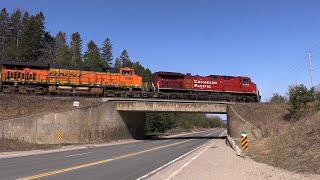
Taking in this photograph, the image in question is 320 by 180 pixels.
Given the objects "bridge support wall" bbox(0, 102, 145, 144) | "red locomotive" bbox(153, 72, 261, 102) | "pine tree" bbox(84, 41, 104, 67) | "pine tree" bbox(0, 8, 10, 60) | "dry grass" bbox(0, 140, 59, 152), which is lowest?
"dry grass" bbox(0, 140, 59, 152)

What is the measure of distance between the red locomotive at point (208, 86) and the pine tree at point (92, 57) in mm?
49115

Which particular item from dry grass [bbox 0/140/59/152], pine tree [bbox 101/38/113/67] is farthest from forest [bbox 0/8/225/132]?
dry grass [bbox 0/140/59/152]

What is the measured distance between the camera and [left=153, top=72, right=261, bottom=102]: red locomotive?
173 feet

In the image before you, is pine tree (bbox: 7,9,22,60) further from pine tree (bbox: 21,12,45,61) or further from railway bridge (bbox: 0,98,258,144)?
railway bridge (bbox: 0,98,258,144)

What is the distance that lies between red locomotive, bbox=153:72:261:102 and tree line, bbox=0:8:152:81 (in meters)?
45.4

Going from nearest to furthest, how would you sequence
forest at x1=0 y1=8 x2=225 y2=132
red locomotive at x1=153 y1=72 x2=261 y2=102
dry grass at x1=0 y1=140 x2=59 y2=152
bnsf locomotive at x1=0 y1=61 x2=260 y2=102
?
dry grass at x1=0 y1=140 x2=59 y2=152, bnsf locomotive at x1=0 y1=61 x2=260 y2=102, red locomotive at x1=153 y1=72 x2=261 y2=102, forest at x1=0 y1=8 x2=225 y2=132

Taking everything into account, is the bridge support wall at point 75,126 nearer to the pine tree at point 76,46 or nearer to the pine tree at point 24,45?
the pine tree at point 24,45

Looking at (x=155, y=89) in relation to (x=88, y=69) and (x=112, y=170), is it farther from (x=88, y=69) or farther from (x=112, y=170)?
(x=112, y=170)

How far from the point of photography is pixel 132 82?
49781mm

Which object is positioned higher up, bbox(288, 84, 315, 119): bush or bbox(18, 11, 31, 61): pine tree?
bbox(18, 11, 31, 61): pine tree

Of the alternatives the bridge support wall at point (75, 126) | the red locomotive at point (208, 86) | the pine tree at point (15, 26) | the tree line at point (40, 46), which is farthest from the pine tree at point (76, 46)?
the bridge support wall at point (75, 126)

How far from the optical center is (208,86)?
178 ft

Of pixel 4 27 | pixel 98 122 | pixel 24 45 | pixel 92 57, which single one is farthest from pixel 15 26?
pixel 98 122

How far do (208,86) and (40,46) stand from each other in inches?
2749
